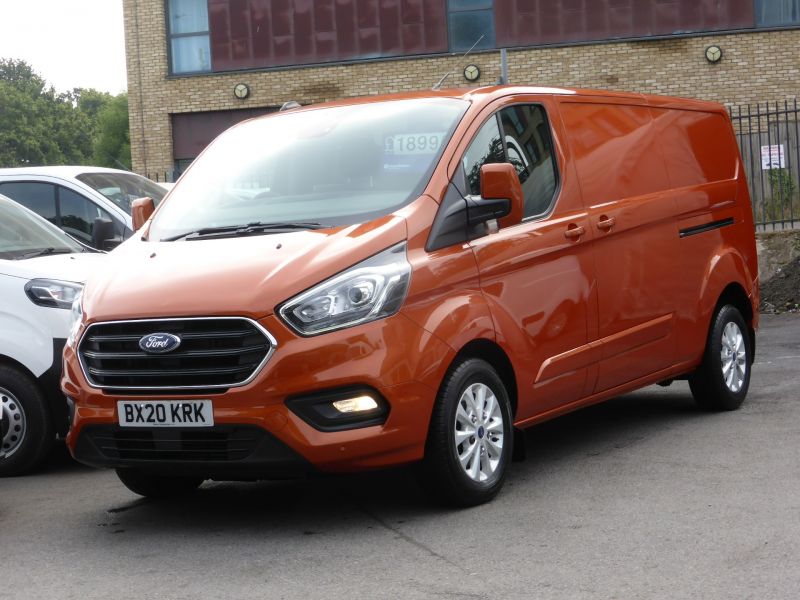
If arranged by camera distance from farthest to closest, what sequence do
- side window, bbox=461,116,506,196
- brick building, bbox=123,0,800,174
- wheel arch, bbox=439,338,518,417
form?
brick building, bbox=123,0,800,174, side window, bbox=461,116,506,196, wheel arch, bbox=439,338,518,417

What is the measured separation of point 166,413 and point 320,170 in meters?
1.57

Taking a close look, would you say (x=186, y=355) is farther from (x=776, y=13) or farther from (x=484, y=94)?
(x=776, y=13)

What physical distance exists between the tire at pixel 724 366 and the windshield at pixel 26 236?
13.5 feet

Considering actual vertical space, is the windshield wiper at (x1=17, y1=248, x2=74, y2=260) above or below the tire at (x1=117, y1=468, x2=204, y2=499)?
above

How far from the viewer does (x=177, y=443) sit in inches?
222

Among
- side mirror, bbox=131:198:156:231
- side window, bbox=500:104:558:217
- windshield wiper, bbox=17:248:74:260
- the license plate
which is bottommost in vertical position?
the license plate

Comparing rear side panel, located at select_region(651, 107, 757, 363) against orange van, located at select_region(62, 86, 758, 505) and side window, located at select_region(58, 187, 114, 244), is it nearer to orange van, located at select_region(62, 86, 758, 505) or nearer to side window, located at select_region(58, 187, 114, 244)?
orange van, located at select_region(62, 86, 758, 505)

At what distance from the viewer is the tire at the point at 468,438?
579cm

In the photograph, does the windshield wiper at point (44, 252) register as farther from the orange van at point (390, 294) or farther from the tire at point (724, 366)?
the tire at point (724, 366)

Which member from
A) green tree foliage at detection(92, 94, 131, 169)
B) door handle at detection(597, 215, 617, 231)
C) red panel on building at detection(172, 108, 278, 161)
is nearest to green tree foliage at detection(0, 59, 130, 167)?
green tree foliage at detection(92, 94, 131, 169)

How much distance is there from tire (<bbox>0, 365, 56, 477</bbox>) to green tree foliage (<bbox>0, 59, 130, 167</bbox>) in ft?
264

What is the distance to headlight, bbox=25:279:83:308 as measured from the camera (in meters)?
7.73

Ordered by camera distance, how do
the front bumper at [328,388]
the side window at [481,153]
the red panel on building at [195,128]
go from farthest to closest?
1. the red panel on building at [195,128]
2. the side window at [481,153]
3. the front bumper at [328,388]

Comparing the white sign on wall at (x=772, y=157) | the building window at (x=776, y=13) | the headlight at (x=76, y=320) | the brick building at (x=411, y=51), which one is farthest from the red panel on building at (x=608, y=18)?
the headlight at (x=76, y=320)
